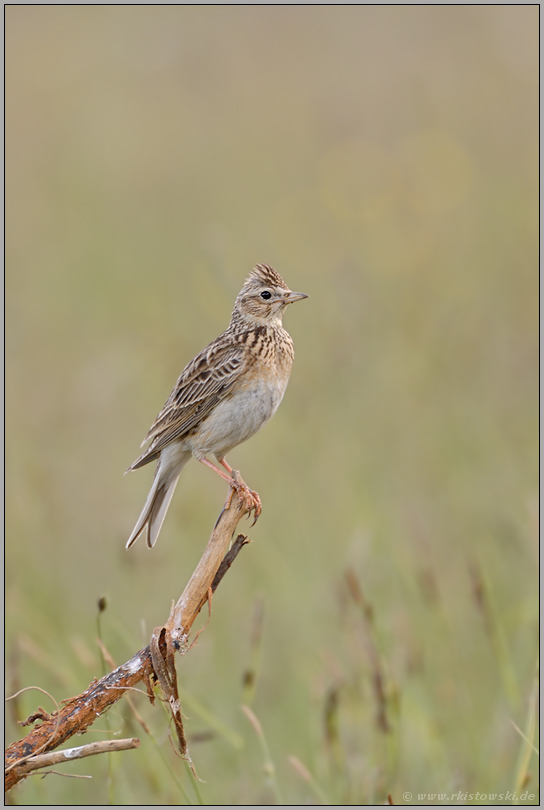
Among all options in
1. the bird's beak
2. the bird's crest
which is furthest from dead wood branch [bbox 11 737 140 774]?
the bird's crest

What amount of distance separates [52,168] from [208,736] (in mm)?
10269

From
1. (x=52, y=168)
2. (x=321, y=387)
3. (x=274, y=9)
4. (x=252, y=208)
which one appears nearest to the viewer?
(x=321, y=387)

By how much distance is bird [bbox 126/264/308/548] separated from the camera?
4.12 m

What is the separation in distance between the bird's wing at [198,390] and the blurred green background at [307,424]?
0.47m

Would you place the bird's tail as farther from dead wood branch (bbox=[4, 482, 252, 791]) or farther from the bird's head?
dead wood branch (bbox=[4, 482, 252, 791])

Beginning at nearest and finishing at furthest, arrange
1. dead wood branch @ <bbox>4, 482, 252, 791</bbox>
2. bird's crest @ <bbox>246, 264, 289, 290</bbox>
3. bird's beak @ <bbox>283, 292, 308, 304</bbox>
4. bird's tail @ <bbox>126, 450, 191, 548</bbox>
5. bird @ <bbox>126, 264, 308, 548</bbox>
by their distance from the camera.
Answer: dead wood branch @ <bbox>4, 482, 252, 791</bbox> → bird's tail @ <bbox>126, 450, 191, 548</bbox> → bird @ <bbox>126, 264, 308, 548</bbox> → bird's beak @ <bbox>283, 292, 308, 304</bbox> → bird's crest @ <bbox>246, 264, 289, 290</bbox>

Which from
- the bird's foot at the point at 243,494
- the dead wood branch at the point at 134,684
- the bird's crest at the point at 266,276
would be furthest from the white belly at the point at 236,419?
the dead wood branch at the point at 134,684

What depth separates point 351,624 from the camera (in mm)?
4770

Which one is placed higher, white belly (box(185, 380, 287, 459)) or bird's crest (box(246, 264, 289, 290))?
bird's crest (box(246, 264, 289, 290))

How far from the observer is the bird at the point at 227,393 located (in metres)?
4.12

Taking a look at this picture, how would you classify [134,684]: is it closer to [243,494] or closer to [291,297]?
[243,494]

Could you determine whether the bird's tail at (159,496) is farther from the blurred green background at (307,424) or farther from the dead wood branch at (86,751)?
the dead wood branch at (86,751)

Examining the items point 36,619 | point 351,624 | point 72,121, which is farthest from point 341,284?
point 72,121

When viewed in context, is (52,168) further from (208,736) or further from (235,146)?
(208,736)
